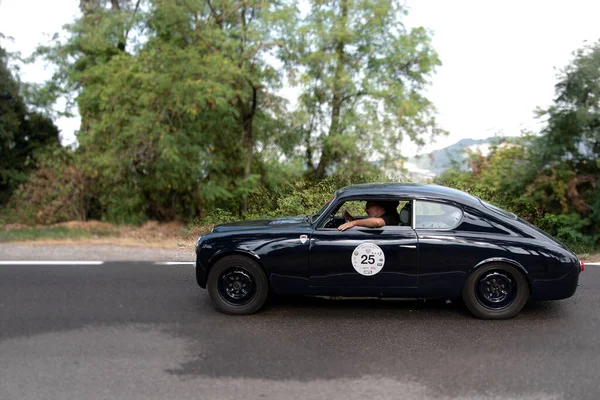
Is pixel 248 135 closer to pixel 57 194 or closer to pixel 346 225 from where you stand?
pixel 57 194

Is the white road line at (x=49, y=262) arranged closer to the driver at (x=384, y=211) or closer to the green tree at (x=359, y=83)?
the driver at (x=384, y=211)

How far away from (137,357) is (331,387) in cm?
179

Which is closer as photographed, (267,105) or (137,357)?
(137,357)

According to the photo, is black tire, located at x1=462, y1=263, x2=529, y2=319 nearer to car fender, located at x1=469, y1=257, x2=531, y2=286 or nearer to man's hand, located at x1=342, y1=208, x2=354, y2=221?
car fender, located at x1=469, y1=257, x2=531, y2=286

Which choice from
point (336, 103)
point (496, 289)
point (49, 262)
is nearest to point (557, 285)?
point (496, 289)

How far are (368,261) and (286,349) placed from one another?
52.5 inches

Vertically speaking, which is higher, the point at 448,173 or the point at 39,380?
the point at 448,173

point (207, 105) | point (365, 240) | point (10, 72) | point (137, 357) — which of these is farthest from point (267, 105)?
point (10, 72)

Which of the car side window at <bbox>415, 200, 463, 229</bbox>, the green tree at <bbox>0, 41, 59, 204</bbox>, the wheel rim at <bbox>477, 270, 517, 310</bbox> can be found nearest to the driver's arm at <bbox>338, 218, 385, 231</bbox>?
the car side window at <bbox>415, 200, 463, 229</bbox>

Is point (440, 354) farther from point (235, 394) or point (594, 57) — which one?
point (594, 57)

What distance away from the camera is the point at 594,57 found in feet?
35.8

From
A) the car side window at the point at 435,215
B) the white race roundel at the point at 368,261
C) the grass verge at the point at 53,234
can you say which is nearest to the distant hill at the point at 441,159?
the grass verge at the point at 53,234

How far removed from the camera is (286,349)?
512cm

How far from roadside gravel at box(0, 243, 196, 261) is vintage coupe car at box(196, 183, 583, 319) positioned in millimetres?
3386
